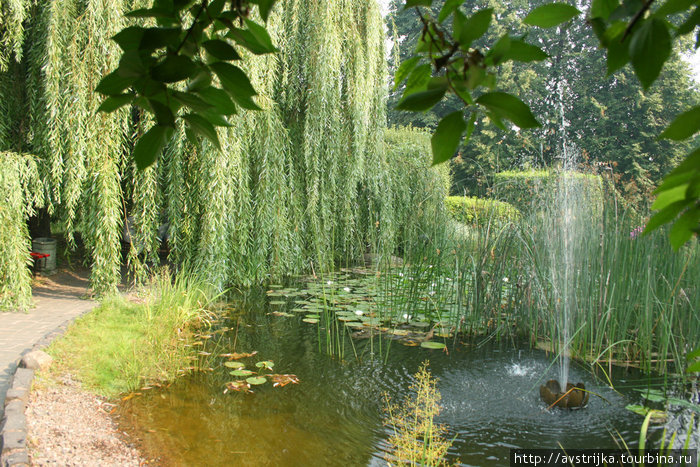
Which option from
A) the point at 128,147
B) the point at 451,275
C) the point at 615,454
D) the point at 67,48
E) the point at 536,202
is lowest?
the point at 615,454

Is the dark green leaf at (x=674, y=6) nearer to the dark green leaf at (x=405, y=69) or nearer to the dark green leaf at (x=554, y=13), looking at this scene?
the dark green leaf at (x=554, y=13)

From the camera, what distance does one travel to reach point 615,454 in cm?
267

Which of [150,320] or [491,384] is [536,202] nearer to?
[491,384]

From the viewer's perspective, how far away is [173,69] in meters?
0.50

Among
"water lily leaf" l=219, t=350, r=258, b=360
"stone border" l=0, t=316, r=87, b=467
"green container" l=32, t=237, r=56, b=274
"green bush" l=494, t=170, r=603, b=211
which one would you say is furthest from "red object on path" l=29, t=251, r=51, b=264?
"green bush" l=494, t=170, r=603, b=211

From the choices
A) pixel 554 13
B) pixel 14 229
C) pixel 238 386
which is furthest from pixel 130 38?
pixel 14 229

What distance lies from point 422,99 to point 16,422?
2.78 m

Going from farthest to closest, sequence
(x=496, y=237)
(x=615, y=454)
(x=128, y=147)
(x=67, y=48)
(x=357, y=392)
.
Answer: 1. (x=128, y=147)
2. (x=67, y=48)
3. (x=496, y=237)
4. (x=357, y=392)
5. (x=615, y=454)

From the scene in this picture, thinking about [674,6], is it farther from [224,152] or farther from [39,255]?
[39,255]

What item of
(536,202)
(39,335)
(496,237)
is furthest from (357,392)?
(39,335)

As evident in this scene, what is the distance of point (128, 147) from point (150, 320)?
7.91ft

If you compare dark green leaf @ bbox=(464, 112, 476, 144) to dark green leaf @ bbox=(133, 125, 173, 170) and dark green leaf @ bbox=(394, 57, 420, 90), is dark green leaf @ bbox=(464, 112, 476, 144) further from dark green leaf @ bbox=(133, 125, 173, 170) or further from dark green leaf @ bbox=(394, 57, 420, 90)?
dark green leaf @ bbox=(133, 125, 173, 170)

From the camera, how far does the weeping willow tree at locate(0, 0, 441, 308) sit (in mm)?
4695

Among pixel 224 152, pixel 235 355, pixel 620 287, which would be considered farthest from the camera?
pixel 224 152
